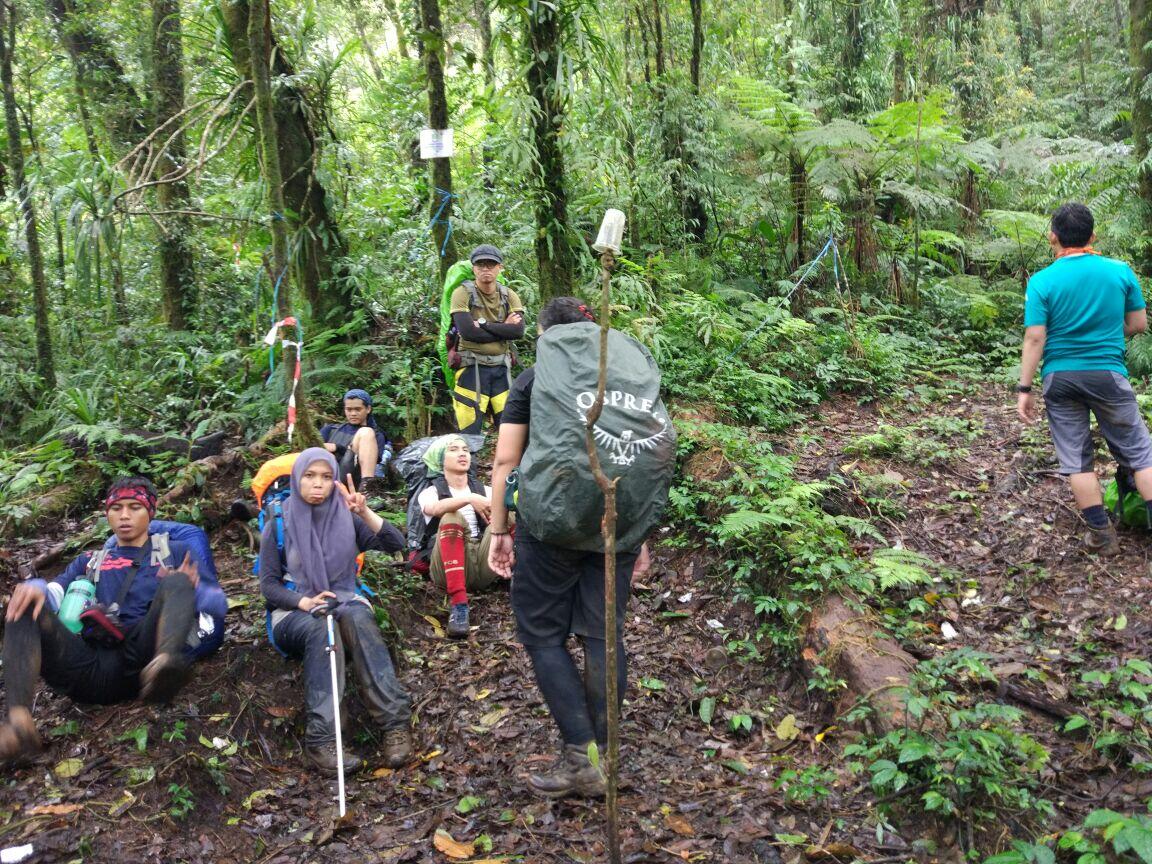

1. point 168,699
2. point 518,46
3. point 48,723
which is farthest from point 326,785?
point 518,46

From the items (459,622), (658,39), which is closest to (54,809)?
(459,622)

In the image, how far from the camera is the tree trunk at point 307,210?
781cm

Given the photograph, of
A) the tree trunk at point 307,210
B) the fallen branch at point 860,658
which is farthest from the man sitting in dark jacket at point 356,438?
the fallen branch at point 860,658

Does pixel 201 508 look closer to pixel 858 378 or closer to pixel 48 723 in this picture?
pixel 48 723

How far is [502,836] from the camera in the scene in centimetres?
338

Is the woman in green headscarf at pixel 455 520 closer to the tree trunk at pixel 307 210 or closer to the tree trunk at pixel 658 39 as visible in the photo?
the tree trunk at pixel 307 210

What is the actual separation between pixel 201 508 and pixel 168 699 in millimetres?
2624

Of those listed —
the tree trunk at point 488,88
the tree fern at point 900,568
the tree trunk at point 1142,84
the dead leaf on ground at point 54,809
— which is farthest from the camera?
the tree trunk at point 1142,84

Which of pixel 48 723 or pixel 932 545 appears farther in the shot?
pixel 932 545

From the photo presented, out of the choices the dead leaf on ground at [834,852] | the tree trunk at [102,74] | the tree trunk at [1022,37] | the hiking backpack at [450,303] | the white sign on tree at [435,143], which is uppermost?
the tree trunk at [1022,37]

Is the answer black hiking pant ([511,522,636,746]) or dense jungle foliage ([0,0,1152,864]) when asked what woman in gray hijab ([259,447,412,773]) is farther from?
dense jungle foliage ([0,0,1152,864])

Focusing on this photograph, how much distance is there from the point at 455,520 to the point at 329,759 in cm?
185

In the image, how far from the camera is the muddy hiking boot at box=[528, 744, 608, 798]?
11.3 ft

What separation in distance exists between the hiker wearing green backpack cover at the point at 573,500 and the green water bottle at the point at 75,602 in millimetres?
2083
